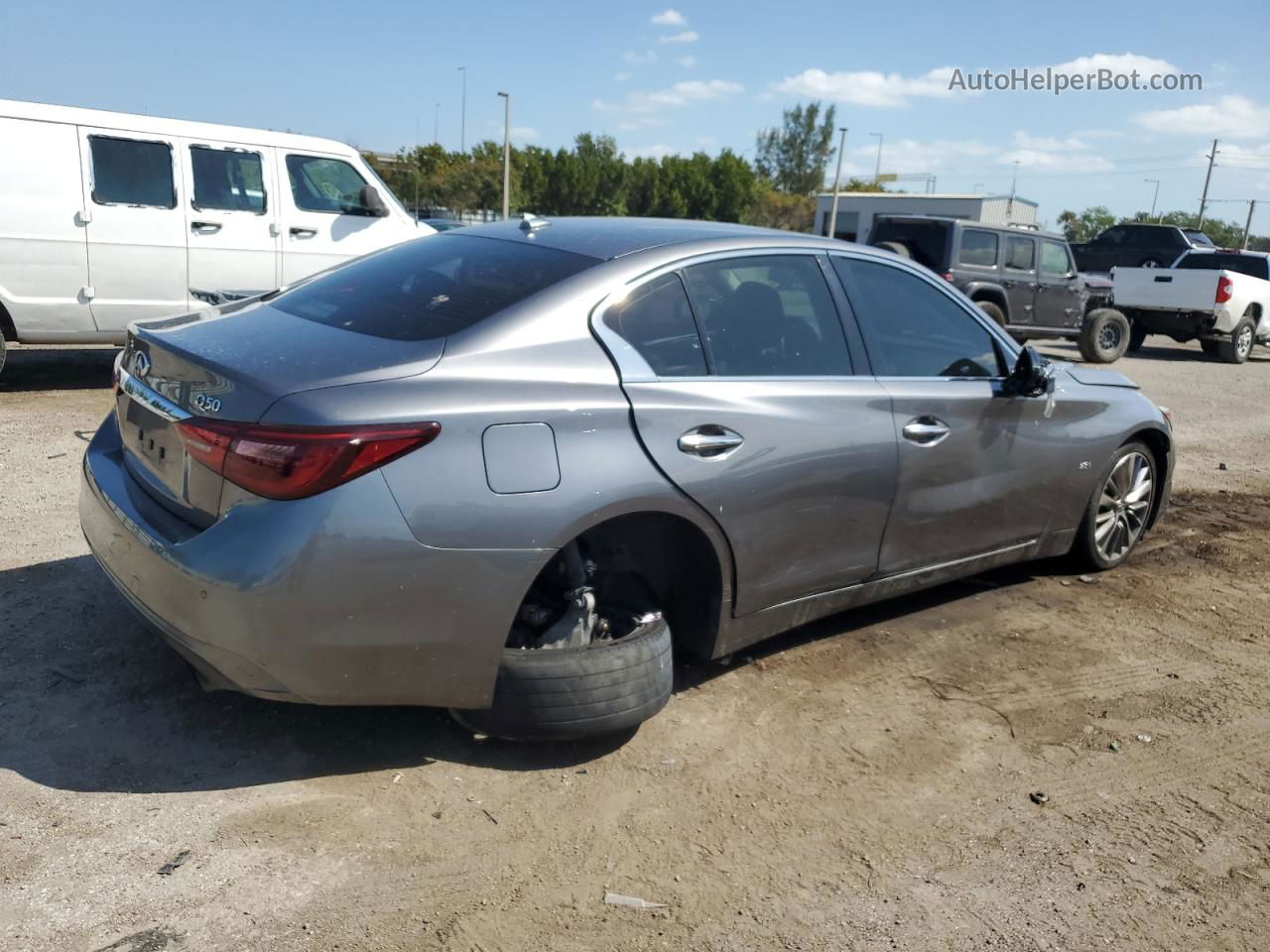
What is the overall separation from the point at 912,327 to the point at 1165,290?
1518 centimetres

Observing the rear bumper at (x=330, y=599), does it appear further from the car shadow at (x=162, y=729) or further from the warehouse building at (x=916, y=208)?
the warehouse building at (x=916, y=208)

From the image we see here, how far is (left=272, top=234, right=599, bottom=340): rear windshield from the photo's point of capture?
325cm

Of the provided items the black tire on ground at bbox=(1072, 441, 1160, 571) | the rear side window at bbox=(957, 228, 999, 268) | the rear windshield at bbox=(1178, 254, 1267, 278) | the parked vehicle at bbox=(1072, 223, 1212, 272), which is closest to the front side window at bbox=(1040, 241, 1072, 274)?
the rear side window at bbox=(957, 228, 999, 268)

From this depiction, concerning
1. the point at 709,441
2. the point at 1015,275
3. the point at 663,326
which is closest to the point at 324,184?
the point at 663,326

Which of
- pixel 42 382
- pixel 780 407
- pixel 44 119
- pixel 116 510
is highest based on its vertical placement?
pixel 44 119

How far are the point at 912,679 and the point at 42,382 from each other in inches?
303

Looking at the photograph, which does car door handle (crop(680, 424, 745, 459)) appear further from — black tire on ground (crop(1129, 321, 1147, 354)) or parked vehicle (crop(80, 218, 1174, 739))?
black tire on ground (crop(1129, 321, 1147, 354))

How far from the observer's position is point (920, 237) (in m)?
13.8

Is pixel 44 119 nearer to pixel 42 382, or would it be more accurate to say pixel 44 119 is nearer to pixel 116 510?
pixel 42 382

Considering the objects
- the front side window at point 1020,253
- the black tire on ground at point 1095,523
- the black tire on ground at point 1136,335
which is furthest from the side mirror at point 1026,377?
the black tire on ground at point 1136,335

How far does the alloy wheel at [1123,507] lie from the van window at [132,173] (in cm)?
718

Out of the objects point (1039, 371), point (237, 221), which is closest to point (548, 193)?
point (237, 221)

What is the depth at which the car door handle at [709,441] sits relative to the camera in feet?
10.8

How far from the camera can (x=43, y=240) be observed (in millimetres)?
7918
